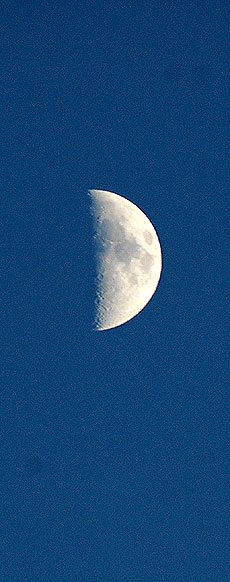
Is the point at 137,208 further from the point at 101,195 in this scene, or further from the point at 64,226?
the point at 64,226

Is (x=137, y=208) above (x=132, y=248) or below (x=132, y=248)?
above

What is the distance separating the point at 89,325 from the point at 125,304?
0.49 m

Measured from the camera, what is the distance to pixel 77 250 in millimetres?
7488

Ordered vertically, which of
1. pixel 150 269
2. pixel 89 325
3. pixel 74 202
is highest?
pixel 74 202

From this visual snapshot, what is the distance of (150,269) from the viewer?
25.4ft

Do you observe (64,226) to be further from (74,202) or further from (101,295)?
(101,295)

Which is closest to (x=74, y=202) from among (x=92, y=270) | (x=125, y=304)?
(x=92, y=270)

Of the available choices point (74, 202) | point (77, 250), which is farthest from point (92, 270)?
point (74, 202)

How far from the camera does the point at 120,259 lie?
290 inches

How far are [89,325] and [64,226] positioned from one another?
1183 millimetres

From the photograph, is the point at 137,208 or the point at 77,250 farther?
the point at 137,208

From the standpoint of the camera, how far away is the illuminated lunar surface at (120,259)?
7379 mm

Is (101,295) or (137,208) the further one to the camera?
(137,208)

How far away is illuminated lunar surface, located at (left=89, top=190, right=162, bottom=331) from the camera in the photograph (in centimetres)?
738
